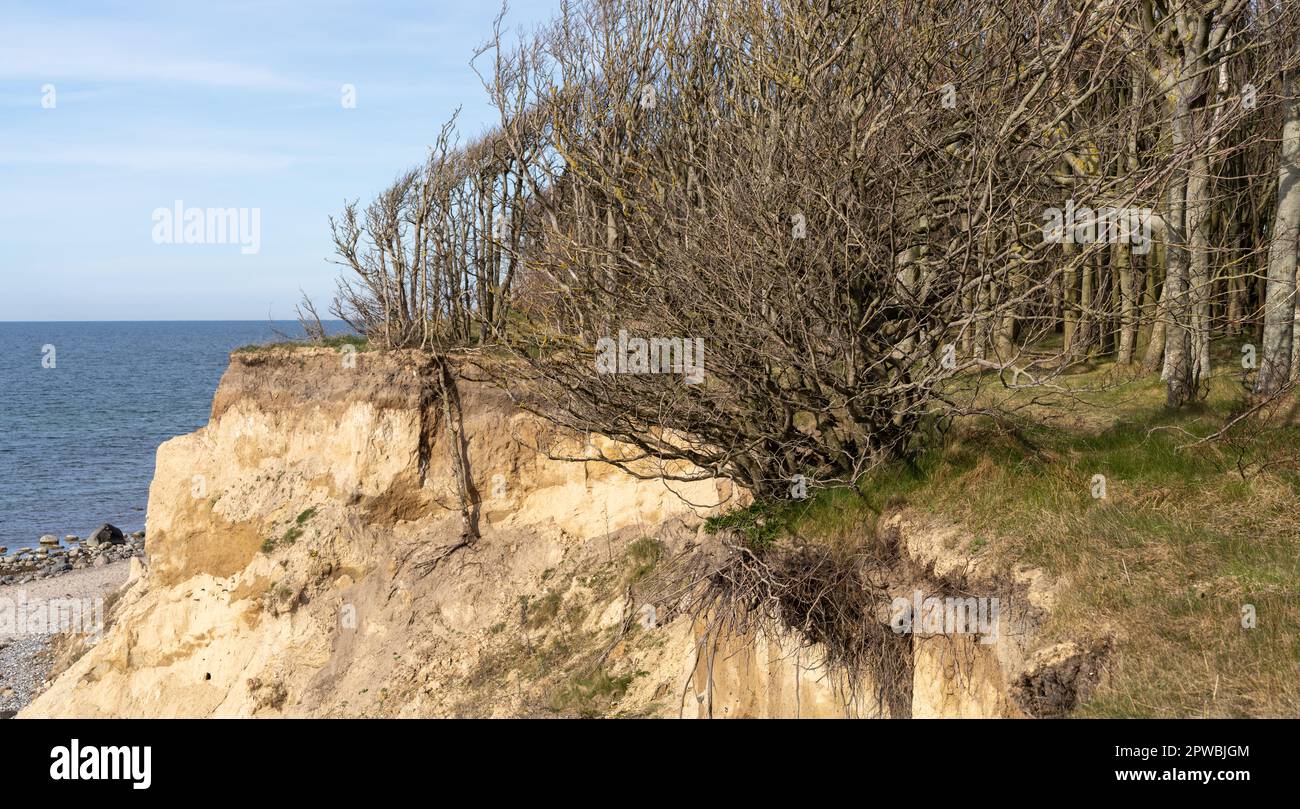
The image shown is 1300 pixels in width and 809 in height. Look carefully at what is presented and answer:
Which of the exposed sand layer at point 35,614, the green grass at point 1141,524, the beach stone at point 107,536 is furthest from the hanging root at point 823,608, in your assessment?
the beach stone at point 107,536

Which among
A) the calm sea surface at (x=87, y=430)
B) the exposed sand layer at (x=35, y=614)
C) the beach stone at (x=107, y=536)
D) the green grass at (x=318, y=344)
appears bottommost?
the exposed sand layer at (x=35, y=614)

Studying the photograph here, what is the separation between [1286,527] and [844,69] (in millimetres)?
6621

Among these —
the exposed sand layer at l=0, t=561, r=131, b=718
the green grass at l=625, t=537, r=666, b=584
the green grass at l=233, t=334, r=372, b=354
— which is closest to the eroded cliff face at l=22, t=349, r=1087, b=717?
the green grass at l=625, t=537, r=666, b=584

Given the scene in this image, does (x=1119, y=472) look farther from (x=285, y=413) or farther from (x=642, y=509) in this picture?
(x=285, y=413)

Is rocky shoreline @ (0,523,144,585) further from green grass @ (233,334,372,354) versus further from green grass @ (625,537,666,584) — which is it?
green grass @ (625,537,666,584)

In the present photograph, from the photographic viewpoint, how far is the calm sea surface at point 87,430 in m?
40.0

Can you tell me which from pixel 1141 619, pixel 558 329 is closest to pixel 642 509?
pixel 558 329

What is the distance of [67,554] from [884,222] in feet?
108

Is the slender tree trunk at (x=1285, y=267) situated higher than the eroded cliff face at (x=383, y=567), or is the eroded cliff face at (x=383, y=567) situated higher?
the slender tree trunk at (x=1285, y=267)

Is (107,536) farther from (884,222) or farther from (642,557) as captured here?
(884,222)

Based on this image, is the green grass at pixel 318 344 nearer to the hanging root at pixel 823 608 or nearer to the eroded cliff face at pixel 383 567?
the eroded cliff face at pixel 383 567

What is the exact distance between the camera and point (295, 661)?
55.7ft

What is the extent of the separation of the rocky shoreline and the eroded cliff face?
1468 cm

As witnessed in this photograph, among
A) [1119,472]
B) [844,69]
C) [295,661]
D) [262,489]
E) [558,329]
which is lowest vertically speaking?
[295,661]
